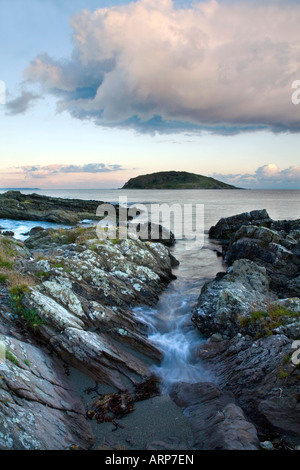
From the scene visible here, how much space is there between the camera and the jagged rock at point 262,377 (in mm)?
7906

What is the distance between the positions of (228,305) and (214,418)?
240 inches

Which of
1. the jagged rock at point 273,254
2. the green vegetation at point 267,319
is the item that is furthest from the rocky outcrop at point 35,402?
the jagged rock at point 273,254

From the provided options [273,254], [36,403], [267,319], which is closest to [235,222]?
[273,254]

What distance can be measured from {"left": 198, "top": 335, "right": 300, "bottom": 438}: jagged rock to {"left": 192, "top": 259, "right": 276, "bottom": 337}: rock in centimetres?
106

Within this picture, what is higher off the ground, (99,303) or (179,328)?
(99,303)

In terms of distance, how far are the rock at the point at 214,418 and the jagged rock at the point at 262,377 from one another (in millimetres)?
615

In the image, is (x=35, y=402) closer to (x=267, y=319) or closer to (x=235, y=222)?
(x=267, y=319)

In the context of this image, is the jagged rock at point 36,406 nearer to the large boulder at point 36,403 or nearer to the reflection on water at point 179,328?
the large boulder at point 36,403

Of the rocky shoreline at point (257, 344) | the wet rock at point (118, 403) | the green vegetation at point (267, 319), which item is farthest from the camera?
the green vegetation at point (267, 319)

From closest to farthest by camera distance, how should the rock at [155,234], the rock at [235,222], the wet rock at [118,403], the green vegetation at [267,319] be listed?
the wet rock at [118,403], the green vegetation at [267,319], the rock at [155,234], the rock at [235,222]

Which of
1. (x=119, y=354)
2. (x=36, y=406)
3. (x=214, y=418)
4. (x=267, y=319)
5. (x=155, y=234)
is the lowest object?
(x=214, y=418)

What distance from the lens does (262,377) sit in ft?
30.7

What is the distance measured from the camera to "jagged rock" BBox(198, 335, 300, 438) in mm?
7906
